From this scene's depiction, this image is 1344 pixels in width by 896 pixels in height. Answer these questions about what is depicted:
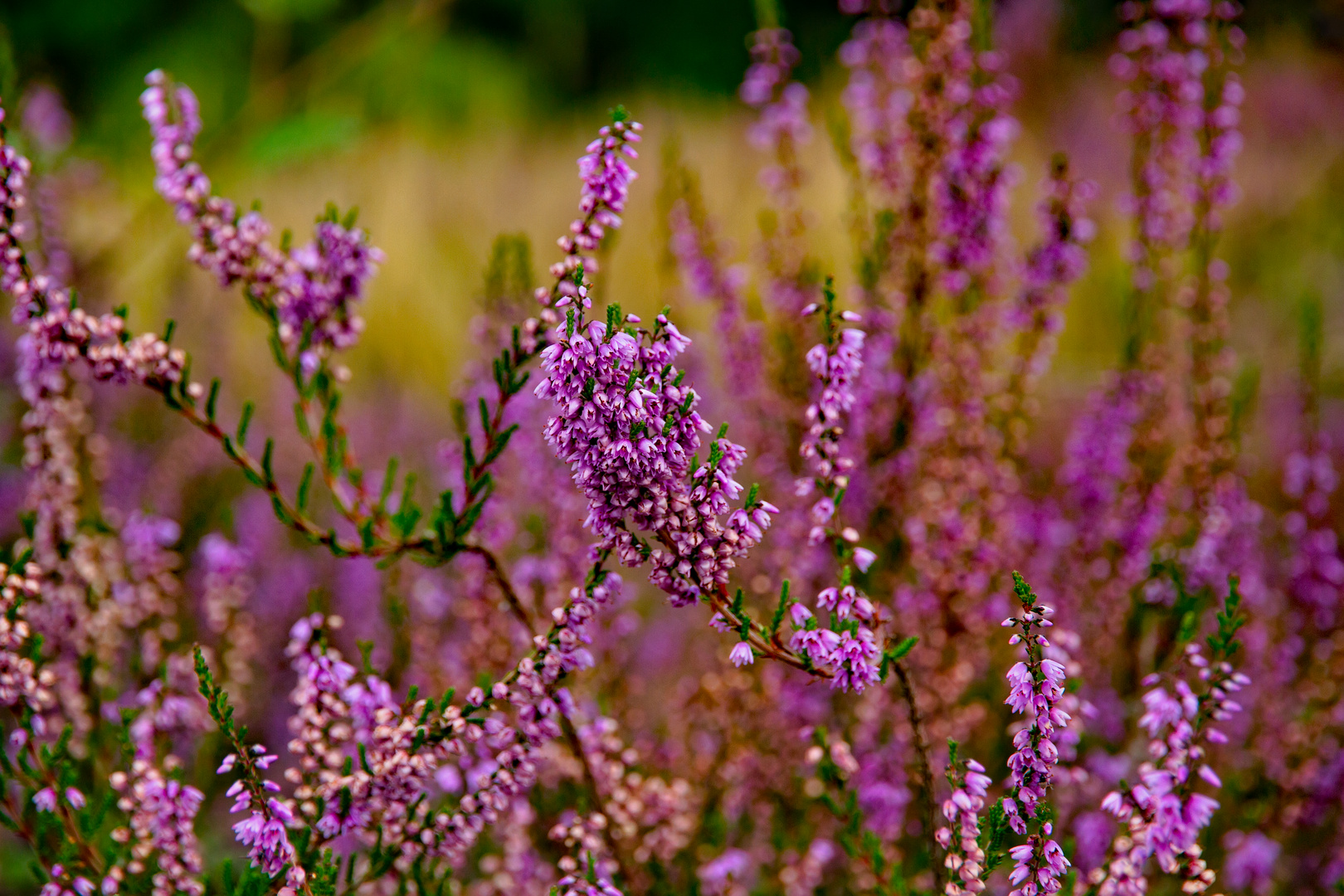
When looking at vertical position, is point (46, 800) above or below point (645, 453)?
below

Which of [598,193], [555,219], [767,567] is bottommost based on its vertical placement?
[598,193]

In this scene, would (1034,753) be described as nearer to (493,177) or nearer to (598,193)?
(598,193)

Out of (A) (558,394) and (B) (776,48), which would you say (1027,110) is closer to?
(B) (776,48)

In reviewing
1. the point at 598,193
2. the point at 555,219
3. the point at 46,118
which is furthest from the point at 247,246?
the point at 555,219

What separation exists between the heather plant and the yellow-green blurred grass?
1.41 meters

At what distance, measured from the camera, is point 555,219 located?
7352 mm

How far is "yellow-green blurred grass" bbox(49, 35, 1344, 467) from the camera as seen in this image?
4523 millimetres

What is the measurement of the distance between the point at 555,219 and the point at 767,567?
565cm

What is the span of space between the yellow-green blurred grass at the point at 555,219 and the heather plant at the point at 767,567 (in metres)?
1.41

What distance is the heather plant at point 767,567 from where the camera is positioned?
4.22 ft

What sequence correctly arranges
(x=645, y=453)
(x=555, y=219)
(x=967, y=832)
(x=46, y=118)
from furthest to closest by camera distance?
(x=555, y=219)
(x=46, y=118)
(x=967, y=832)
(x=645, y=453)

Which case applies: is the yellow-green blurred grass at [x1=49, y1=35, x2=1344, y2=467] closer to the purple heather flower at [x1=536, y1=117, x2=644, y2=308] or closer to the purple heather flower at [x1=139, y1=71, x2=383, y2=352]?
the purple heather flower at [x1=139, y1=71, x2=383, y2=352]

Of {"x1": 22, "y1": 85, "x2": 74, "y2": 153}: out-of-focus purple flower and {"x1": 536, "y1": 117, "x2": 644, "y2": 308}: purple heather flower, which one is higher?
{"x1": 22, "y1": 85, "x2": 74, "y2": 153}: out-of-focus purple flower

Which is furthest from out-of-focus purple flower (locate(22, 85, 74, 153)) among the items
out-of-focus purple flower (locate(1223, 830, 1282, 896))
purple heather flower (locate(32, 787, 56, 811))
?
out-of-focus purple flower (locate(1223, 830, 1282, 896))
